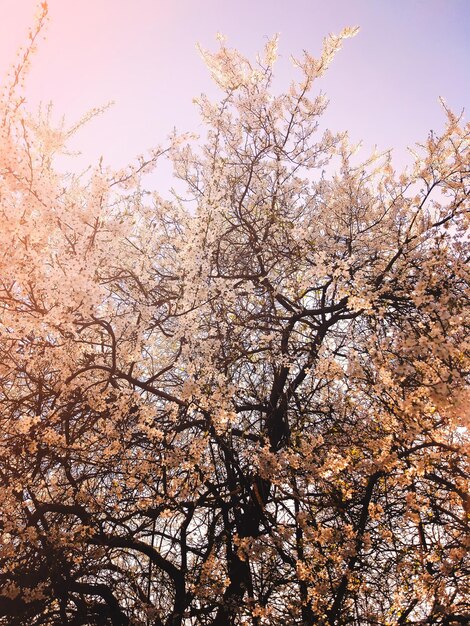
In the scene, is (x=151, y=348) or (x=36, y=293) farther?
(x=151, y=348)

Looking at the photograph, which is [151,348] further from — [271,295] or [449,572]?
[449,572]

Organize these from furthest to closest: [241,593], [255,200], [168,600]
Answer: [255,200]
[168,600]
[241,593]

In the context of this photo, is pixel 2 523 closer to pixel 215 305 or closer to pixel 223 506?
pixel 223 506

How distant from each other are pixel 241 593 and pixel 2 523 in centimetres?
258

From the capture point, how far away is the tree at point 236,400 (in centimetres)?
362

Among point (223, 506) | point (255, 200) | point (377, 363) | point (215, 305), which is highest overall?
point (255, 200)

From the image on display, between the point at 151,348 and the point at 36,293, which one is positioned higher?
the point at 151,348

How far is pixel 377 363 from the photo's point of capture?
3117 millimetres

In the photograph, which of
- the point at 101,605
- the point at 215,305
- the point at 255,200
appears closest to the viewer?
the point at 101,605

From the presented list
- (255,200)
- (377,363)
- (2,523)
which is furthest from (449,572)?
(255,200)

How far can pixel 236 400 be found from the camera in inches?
234

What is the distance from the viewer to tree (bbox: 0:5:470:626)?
3.62 m

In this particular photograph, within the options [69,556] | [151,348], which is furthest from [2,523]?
[151,348]

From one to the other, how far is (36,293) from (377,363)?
3.03 meters
